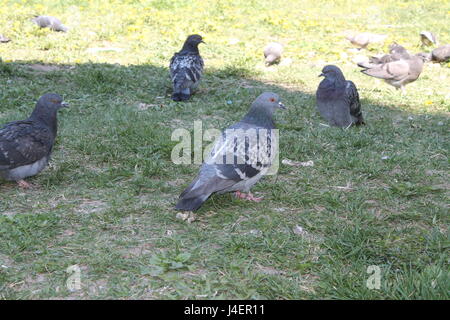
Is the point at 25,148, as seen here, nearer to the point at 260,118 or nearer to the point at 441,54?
the point at 260,118

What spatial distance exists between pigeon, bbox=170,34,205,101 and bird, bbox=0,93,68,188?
2.95 metres

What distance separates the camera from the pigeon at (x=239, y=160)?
13.4 feet

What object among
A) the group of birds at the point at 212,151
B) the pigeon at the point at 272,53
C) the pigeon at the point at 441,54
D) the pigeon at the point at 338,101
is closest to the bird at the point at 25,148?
the group of birds at the point at 212,151

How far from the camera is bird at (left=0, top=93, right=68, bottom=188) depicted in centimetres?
464

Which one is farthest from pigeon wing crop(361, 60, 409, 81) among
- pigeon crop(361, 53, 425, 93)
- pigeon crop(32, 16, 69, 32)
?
pigeon crop(32, 16, 69, 32)

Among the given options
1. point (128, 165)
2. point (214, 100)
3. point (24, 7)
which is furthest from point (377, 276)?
point (24, 7)

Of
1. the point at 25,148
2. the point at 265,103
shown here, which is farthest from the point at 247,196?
the point at 25,148

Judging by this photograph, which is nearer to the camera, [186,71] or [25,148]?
[25,148]

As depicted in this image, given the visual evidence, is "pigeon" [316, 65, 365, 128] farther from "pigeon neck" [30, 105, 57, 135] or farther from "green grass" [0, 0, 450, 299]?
"pigeon neck" [30, 105, 57, 135]

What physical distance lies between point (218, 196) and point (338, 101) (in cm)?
280

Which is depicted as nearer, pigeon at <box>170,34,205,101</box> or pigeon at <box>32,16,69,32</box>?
pigeon at <box>170,34,205,101</box>

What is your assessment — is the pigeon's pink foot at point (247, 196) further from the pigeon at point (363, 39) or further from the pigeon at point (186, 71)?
the pigeon at point (363, 39)

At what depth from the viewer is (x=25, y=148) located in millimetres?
4707

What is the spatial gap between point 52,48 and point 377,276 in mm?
8772
